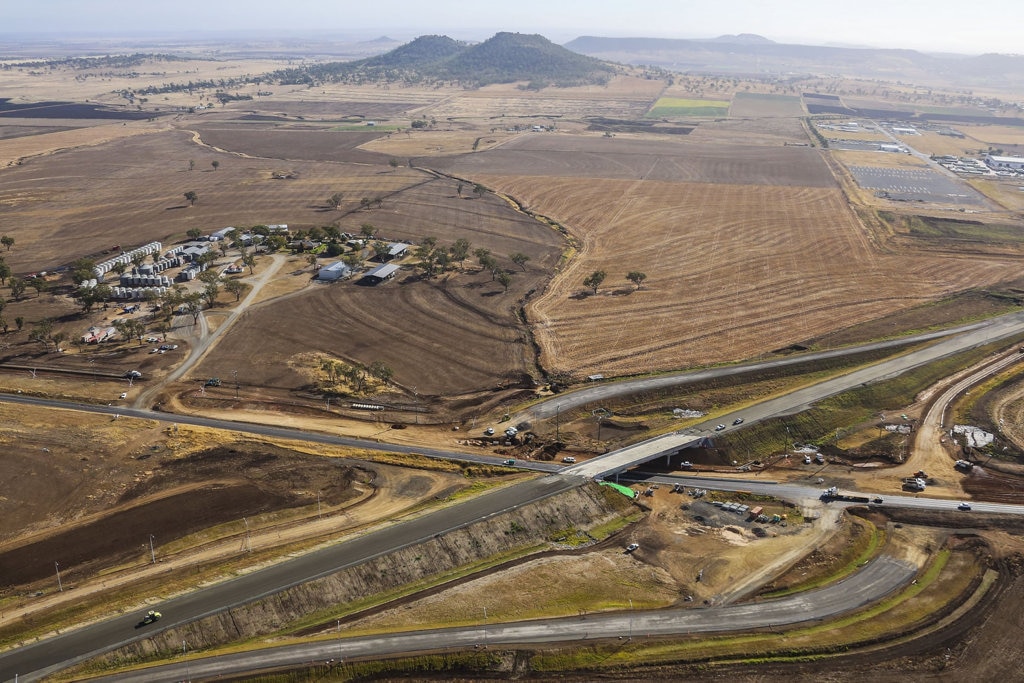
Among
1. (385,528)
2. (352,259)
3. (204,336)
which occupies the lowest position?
(385,528)

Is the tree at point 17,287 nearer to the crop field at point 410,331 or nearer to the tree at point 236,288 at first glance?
the tree at point 236,288

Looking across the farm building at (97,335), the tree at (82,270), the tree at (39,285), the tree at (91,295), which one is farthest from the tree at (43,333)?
the tree at (82,270)

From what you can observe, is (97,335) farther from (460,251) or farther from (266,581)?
(266,581)

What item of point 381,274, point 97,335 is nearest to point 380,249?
point 381,274

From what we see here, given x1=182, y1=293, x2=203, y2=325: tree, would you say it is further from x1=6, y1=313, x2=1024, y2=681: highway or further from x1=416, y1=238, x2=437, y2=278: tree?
x1=416, y1=238, x2=437, y2=278: tree

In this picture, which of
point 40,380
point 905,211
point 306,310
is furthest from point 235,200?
point 905,211
